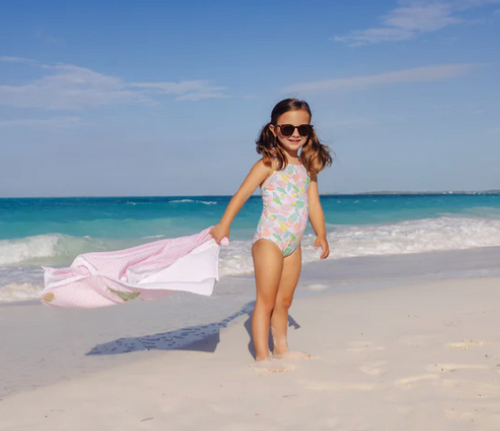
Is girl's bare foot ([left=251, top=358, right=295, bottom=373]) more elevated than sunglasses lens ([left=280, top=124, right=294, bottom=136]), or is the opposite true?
sunglasses lens ([left=280, top=124, right=294, bottom=136])

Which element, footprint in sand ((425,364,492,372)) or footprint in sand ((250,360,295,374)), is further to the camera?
footprint in sand ((250,360,295,374))

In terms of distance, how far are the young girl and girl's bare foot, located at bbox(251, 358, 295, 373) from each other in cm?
4

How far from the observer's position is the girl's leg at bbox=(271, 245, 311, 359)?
415 cm

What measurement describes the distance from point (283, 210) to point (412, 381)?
1.38 m

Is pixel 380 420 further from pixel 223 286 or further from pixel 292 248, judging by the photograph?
pixel 223 286

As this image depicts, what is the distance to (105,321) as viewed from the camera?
18.6 feet

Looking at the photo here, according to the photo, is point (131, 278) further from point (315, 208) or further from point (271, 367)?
point (315, 208)

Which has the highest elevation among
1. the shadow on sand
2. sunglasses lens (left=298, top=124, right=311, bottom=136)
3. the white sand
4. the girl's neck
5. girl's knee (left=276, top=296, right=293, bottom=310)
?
sunglasses lens (left=298, top=124, right=311, bottom=136)

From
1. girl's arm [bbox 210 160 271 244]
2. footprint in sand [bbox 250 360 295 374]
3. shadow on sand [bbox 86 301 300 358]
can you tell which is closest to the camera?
footprint in sand [bbox 250 360 295 374]

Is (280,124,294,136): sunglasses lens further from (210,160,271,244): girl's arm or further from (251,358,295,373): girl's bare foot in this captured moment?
(251,358,295,373): girl's bare foot

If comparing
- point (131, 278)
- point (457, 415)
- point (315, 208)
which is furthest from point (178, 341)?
point (457, 415)

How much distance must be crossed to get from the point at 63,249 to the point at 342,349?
44.7 ft

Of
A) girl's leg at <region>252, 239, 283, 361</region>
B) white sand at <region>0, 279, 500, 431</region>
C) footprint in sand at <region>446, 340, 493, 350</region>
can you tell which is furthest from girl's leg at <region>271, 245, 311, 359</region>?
footprint in sand at <region>446, 340, 493, 350</region>

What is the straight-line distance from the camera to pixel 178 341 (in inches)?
189
